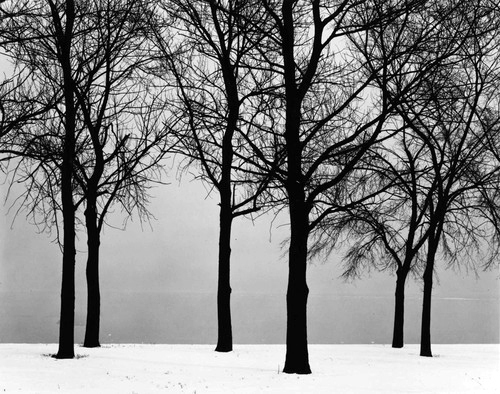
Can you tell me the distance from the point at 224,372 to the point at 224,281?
532cm

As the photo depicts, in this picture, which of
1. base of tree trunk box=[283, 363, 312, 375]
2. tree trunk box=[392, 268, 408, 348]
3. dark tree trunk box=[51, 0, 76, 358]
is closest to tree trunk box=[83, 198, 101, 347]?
dark tree trunk box=[51, 0, 76, 358]

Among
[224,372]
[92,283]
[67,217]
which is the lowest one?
[224,372]

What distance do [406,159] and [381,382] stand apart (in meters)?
13.5

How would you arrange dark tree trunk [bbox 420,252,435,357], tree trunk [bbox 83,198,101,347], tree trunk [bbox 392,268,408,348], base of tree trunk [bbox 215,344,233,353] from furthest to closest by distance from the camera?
1. tree trunk [bbox 392,268,408,348]
2. dark tree trunk [bbox 420,252,435,357]
3. tree trunk [bbox 83,198,101,347]
4. base of tree trunk [bbox 215,344,233,353]

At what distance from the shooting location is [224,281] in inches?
830

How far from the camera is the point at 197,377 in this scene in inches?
594

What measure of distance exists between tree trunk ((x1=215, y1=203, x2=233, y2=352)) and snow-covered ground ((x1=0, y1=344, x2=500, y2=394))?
0.54 metres

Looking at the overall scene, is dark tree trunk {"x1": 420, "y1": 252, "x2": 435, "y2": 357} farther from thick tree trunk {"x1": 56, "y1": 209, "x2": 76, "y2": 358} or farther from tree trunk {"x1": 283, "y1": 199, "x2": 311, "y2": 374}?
thick tree trunk {"x1": 56, "y1": 209, "x2": 76, "y2": 358}

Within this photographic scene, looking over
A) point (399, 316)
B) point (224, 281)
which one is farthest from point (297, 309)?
point (399, 316)

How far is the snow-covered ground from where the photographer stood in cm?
1359

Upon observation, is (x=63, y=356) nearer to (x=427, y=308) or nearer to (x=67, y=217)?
(x=67, y=217)

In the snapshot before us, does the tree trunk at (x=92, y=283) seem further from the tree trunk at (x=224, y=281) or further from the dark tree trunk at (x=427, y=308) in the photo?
the dark tree trunk at (x=427, y=308)

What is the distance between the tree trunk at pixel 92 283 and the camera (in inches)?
850

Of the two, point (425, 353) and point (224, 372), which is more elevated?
point (224, 372)
